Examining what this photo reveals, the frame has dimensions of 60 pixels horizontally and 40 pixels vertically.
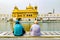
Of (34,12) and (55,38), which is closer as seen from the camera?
(55,38)

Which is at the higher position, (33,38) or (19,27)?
(19,27)

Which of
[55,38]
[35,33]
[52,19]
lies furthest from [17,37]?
[52,19]

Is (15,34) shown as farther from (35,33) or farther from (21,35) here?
(35,33)

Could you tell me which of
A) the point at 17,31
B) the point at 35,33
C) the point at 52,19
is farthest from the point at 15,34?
the point at 52,19

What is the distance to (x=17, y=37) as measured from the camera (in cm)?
788

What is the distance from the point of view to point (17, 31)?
8086 mm

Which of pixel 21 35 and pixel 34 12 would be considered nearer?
pixel 21 35

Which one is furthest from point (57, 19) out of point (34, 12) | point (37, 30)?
point (37, 30)

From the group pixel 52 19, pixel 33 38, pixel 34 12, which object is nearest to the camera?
pixel 33 38

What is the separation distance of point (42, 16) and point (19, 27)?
57.6m

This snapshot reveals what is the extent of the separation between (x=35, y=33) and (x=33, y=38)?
0.42 metres

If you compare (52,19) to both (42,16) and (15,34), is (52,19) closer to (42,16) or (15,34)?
(42,16)

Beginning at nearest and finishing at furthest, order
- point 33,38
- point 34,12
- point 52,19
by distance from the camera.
→ point 33,38
point 34,12
point 52,19

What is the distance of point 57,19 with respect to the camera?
6353cm
